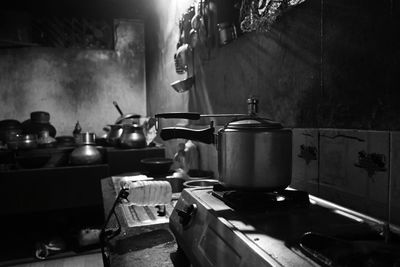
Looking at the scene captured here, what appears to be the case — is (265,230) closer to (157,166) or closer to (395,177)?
(395,177)

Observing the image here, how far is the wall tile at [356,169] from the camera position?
777mm

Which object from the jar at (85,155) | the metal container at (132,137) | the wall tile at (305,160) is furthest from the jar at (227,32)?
the jar at (85,155)

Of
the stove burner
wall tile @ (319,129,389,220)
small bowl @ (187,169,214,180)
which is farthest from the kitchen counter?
small bowl @ (187,169,214,180)

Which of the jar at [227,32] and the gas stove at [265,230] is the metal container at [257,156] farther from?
the jar at [227,32]

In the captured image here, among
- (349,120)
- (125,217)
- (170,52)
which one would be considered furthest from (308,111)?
(170,52)

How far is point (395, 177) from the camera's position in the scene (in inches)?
29.1

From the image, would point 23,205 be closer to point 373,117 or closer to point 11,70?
point 11,70

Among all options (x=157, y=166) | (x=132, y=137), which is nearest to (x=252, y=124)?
(x=157, y=166)

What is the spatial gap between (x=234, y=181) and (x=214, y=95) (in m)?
1.27

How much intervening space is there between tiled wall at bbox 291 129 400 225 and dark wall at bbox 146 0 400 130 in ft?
0.13

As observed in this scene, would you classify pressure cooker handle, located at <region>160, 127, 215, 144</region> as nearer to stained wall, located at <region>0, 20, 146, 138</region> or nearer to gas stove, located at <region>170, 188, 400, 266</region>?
gas stove, located at <region>170, 188, 400, 266</region>

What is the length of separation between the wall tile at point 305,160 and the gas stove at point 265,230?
143 mm

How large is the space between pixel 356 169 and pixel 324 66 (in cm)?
34

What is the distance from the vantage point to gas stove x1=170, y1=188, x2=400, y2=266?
0.52m
